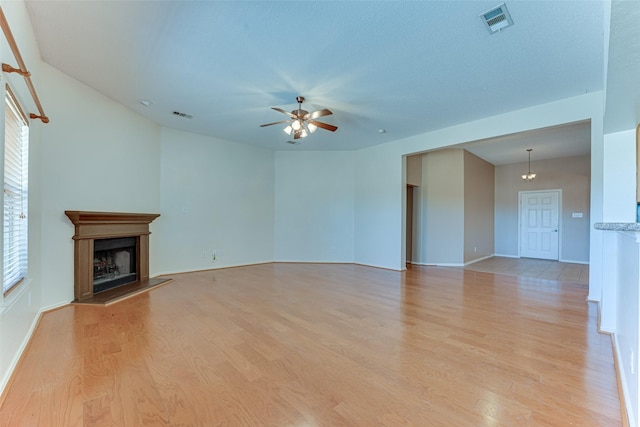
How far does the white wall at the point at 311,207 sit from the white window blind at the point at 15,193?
457 cm

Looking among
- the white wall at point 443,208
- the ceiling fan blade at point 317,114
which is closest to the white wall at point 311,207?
the white wall at point 443,208

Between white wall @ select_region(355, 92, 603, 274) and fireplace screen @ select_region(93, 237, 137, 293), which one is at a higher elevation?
white wall @ select_region(355, 92, 603, 274)

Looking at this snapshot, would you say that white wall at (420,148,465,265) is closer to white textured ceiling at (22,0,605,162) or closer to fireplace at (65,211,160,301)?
white textured ceiling at (22,0,605,162)

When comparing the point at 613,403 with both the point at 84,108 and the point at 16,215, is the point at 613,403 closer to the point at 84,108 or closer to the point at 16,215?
the point at 16,215

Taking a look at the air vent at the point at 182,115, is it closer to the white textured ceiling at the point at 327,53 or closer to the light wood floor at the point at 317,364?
the white textured ceiling at the point at 327,53

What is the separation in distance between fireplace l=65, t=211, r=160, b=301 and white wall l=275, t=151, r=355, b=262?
9.41 feet

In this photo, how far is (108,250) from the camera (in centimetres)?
429

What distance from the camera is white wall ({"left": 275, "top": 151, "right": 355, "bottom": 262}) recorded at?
22.2 ft

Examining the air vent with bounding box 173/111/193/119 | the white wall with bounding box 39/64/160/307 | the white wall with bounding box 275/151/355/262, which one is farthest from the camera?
the white wall with bounding box 275/151/355/262

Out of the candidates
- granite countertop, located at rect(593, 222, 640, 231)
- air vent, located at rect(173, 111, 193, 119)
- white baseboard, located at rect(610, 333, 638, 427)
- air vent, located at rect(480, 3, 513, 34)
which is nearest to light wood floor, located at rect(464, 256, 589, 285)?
white baseboard, located at rect(610, 333, 638, 427)

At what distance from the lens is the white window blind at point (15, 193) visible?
2070mm

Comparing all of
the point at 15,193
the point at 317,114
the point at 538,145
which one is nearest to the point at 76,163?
the point at 15,193

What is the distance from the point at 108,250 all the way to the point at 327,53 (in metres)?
4.24

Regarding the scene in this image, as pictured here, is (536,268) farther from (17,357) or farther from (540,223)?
(17,357)
